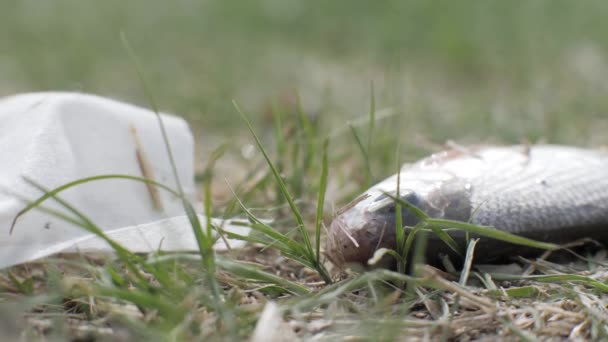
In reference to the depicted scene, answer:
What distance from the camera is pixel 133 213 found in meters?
2.22

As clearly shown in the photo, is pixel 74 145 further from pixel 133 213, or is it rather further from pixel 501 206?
pixel 501 206

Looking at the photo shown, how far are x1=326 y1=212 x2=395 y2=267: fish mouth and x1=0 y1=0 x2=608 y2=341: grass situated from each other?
0.23 ft

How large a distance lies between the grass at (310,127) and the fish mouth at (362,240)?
69 mm

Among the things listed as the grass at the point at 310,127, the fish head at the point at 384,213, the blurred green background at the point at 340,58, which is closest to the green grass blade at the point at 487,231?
the grass at the point at 310,127

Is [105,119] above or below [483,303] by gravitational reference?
above

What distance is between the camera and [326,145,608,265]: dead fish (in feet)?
6.31

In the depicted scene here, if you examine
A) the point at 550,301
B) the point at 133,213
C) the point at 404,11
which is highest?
the point at 404,11

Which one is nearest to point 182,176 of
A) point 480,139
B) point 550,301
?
point 550,301

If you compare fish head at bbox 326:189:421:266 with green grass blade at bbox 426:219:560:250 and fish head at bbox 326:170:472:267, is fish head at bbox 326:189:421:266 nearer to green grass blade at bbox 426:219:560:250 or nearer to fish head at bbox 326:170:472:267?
fish head at bbox 326:170:472:267

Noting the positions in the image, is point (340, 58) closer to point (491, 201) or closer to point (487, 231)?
point (491, 201)

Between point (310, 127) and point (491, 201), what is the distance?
878mm

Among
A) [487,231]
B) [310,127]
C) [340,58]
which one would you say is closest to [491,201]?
[487,231]

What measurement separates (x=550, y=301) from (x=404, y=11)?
5.91 m

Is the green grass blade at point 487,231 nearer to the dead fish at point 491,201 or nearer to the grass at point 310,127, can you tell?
the grass at point 310,127
